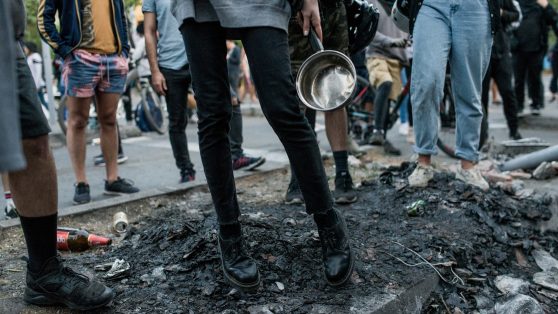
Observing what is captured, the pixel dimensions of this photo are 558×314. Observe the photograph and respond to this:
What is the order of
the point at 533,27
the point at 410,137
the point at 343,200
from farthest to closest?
the point at 533,27 < the point at 410,137 < the point at 343,200

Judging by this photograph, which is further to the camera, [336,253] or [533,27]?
[533,27]

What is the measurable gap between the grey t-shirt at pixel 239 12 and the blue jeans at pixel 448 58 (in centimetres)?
188

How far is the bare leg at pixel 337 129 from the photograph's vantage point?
3.89 meters

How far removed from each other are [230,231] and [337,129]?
5.45 ft

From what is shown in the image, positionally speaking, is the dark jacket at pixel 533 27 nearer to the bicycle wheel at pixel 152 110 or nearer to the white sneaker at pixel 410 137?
the white sneaker at pixel 410 137

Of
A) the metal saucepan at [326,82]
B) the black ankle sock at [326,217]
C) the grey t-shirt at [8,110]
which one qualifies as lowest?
the black ankle sock at [326,217]

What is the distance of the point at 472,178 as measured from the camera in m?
4.01

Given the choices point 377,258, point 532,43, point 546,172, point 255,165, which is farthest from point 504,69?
point 377,258

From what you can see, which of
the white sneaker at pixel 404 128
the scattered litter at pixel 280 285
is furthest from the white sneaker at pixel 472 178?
the white sneaker at pixel 404 128

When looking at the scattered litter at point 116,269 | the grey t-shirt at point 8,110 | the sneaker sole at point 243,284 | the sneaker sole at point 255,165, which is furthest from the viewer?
the sneaker sole at point 255,165

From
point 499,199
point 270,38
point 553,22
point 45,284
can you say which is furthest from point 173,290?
point 553,22

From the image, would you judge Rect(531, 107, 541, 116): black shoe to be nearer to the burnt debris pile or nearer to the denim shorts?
the burnt debris pile

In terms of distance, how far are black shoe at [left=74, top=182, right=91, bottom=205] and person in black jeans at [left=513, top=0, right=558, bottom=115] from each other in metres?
7.91

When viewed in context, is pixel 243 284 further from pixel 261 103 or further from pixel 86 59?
pixel 86 59
